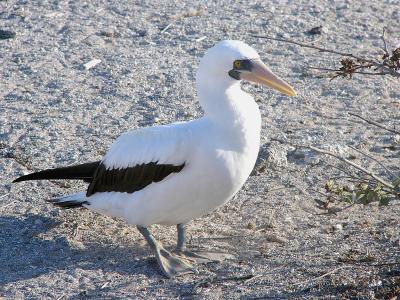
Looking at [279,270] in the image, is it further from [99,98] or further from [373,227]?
[99,98]

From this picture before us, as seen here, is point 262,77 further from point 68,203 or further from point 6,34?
point 6,34

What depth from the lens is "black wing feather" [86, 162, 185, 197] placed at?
5.55 metres

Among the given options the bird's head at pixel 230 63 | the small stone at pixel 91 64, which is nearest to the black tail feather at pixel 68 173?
the bird's head at pixel 230 63

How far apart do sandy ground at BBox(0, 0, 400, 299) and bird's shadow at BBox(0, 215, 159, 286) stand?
1 centimetres

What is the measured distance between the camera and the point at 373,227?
6.05 meters

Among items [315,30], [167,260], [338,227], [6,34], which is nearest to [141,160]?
[167,260]

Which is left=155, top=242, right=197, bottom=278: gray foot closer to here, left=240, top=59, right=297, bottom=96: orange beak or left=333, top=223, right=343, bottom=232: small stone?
left=333, top=223, right=343, bottom=232: small stone

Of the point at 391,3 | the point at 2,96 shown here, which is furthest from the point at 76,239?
the point at 391,3

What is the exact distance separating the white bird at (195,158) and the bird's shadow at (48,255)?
172mm

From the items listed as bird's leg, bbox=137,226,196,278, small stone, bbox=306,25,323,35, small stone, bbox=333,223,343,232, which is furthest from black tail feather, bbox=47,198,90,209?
small stone, bbox=306,25,323,35

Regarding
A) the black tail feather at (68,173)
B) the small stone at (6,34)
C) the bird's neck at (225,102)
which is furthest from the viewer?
the small stone at (6,34)

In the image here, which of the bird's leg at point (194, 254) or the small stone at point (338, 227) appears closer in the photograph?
the bird's leg at point (194, 254)

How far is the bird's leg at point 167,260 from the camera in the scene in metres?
5.52

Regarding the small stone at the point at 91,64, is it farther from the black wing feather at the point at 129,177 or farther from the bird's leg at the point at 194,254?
the bird's leg at the point at 194,254
